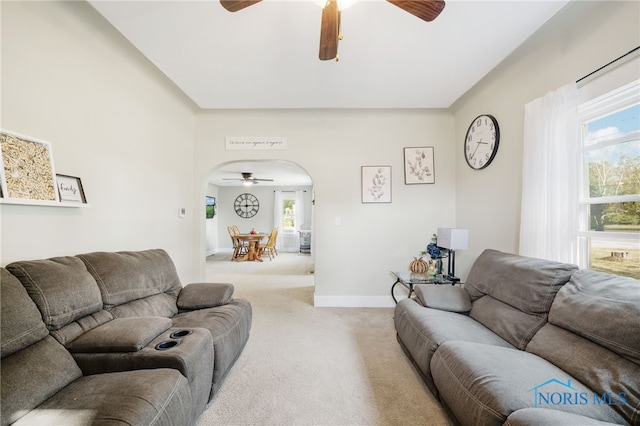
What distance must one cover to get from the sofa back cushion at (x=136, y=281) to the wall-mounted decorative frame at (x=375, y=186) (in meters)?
2.54

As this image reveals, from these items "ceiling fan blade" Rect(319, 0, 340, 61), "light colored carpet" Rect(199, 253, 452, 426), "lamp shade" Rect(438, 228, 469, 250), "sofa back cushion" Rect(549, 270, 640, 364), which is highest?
"ceiling fan blade" Rect(319, 0, 340, 61)

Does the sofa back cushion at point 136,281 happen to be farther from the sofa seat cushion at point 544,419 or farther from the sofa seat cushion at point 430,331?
the sofa seat cushion at point 544,419

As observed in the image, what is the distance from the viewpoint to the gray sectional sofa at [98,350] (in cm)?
101

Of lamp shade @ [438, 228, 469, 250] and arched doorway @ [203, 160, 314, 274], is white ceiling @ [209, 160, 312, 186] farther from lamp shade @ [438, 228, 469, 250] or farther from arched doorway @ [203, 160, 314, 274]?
lamp shade @ [438, 228, 469, 250]

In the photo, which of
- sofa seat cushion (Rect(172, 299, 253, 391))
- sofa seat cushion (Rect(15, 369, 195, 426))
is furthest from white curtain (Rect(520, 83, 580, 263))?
sofa seat cushion (Rect(15, 369, 195, 426))

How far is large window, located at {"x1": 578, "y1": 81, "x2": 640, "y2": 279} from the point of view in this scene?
1620mm

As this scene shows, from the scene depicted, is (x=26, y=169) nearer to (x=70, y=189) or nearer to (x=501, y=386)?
(x=70, y=189)

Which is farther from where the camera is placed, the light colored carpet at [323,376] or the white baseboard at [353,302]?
the white baseboard at [353,302]

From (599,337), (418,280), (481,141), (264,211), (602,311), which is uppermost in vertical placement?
(481,141)

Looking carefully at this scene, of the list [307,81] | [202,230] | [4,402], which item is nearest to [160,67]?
[307,81]

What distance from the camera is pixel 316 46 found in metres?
2.17

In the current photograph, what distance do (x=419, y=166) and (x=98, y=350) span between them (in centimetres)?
371

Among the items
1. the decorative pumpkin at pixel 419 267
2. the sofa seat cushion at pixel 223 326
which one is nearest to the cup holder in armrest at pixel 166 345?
the sofa seat cushion at pixel 223 326

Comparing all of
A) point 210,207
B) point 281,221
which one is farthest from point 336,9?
point 281,221
